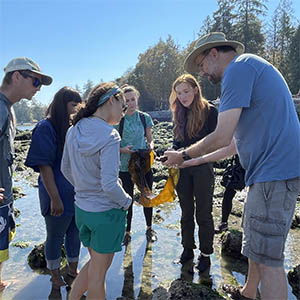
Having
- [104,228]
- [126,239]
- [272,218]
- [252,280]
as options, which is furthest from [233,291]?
[126,239]

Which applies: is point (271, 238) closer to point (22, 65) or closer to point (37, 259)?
point (22, 65)

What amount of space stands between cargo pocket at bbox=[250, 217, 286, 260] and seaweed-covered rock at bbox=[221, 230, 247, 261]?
185 cm

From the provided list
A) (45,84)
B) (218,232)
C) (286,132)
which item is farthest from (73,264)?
(286,132)

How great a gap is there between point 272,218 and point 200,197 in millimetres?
1397

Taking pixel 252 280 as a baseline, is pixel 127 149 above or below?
above

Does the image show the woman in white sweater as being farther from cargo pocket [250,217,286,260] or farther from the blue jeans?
cargo pocket [250,217,286,260]

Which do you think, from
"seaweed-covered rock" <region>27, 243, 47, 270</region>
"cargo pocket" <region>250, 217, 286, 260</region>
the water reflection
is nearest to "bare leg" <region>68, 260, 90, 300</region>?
the water reflection

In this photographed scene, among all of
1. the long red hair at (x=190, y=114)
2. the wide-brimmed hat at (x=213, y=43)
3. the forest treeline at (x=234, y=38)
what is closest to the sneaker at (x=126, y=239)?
the long red hair at (x=190, y=114)

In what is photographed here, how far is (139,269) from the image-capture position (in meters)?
3.66

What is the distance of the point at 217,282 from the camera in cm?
330

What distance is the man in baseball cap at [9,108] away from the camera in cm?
266

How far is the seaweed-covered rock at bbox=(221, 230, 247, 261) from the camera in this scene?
383cm

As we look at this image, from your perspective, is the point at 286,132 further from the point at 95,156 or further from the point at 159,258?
the point at 159,258

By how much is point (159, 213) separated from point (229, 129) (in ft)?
13.2
